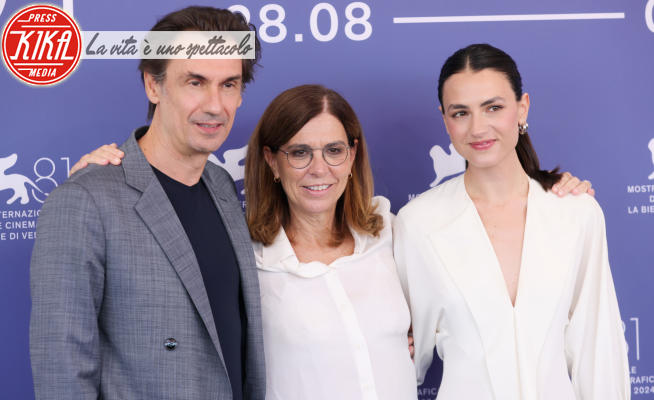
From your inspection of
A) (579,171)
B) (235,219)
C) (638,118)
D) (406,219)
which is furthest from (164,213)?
(638,118)

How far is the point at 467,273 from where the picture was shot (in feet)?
6.93

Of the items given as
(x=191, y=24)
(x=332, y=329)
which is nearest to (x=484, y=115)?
(x=332, y=329)

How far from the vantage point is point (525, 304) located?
6.70 feet

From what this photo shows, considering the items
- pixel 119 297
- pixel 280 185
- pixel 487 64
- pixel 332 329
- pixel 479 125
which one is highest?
pixel 487 64

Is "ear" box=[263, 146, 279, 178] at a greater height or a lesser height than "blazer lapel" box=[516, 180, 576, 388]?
greater

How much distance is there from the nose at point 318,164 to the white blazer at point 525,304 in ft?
1.32

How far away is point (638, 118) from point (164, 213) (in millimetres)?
2162

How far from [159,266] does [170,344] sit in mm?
209

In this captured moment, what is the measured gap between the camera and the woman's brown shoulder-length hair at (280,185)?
84.0 inches

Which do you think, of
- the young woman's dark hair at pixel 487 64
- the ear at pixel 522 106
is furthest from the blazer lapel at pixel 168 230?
the ear at pixel 522 106

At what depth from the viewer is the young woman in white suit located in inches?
80.7

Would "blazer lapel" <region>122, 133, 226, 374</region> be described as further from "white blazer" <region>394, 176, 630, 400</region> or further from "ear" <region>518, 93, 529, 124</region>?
"ear" <region>518, 93, 529, 124</region>

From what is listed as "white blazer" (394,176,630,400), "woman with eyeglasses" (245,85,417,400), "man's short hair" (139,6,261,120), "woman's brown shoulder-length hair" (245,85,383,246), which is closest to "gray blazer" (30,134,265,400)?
"man's short hair" (139,6,261,120)

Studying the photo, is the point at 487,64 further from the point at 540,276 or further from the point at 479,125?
the point at 540,276
